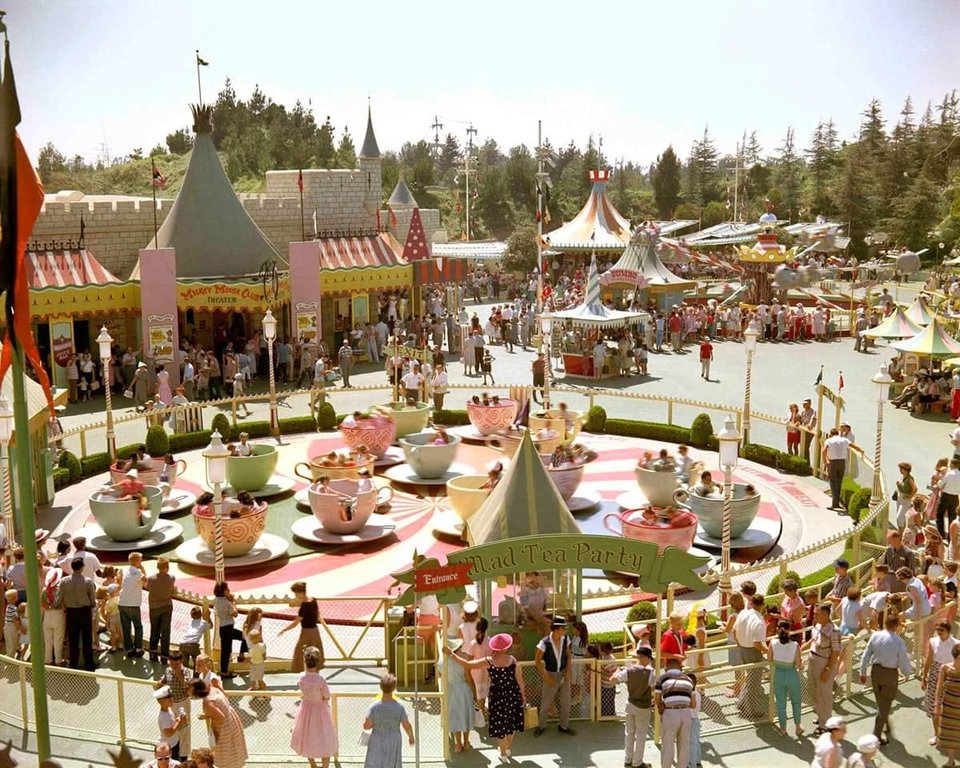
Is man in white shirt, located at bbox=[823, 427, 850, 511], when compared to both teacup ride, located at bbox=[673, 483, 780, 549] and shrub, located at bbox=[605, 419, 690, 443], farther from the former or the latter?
shrub, located at bbox=[605, 419, 690, 443]

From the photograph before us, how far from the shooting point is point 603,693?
1077cm

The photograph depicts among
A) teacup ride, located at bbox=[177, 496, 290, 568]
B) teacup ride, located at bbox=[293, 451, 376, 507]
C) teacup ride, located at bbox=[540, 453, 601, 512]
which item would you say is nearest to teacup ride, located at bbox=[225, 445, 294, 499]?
teacup ride, located at bbox=[293, 451, 376, 507]

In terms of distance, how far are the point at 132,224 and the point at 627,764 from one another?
84.6 feet

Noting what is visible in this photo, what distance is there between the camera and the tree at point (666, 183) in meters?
96.2

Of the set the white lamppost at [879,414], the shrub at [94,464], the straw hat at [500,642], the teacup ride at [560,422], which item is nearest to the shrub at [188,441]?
the shrub at [94,464]

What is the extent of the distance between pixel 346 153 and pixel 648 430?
63149mm

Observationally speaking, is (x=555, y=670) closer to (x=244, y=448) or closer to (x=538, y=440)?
(x=538, y=440)

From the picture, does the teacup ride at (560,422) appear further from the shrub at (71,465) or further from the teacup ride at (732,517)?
the shrub at (71,465)

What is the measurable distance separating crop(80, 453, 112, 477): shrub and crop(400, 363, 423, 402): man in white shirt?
20.4 feet

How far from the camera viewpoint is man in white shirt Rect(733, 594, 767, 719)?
10.6 m

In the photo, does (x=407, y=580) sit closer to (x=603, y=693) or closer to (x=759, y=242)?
(x=603, y=693)

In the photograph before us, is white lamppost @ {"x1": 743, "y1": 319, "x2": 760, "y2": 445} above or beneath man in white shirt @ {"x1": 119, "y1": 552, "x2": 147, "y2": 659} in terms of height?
above

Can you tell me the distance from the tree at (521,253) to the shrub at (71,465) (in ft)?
121

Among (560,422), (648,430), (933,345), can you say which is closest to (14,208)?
(560,422)
